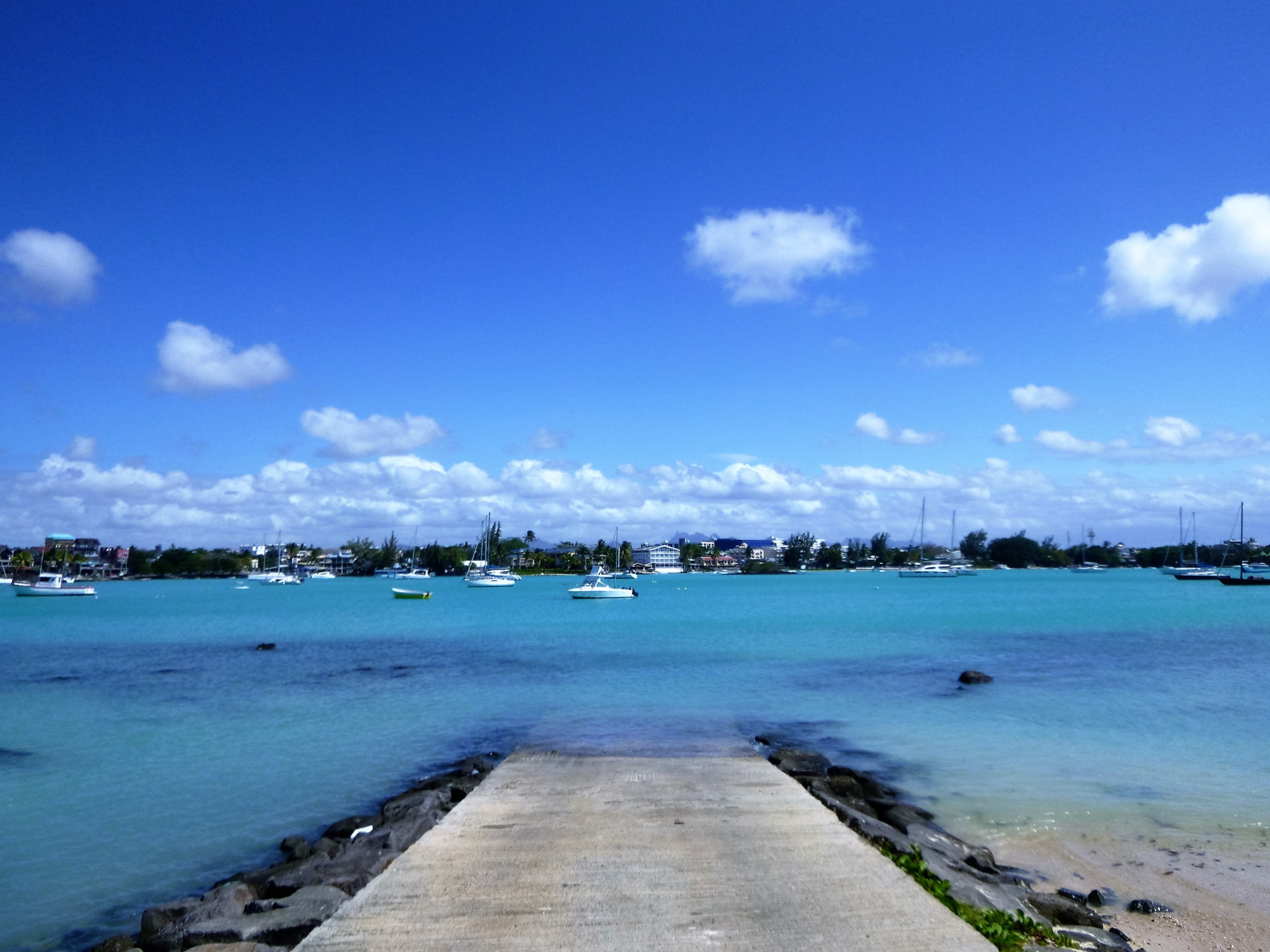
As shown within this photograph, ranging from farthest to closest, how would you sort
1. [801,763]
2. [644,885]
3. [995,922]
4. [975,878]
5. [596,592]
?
1. [596,592]
2. [801,763]
3. [975,878]
4. [644,885]
5. [995,922]

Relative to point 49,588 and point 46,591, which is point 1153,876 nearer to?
point 49,588

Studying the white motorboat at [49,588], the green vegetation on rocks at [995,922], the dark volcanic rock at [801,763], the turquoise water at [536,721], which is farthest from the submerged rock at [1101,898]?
the white motorboat at [49,588]

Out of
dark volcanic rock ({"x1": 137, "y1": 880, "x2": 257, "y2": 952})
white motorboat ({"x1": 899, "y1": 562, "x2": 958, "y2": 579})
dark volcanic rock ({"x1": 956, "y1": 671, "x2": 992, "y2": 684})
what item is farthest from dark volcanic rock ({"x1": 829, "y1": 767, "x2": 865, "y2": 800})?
white motorboat ({"x1": 899, "y1": 562, "x2": 958, "y2": 579})

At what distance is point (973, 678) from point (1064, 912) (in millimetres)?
18726

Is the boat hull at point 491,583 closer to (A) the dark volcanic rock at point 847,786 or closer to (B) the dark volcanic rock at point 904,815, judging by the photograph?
(A) the dark volcanic rock at point 847,786

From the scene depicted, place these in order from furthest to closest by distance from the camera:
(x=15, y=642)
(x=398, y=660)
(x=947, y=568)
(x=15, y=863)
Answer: (x=947, y=568) → (x=15, y=642) → (x=398, y=660) → (x=15, y=863)

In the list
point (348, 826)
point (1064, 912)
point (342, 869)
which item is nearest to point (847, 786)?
point (1064, 912)

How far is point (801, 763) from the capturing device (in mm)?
14852

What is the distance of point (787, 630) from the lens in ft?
156

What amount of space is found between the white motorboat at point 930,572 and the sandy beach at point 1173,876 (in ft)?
558

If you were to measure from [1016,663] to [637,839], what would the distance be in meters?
26.6

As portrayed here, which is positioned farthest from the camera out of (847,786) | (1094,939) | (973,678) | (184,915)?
(973,678)

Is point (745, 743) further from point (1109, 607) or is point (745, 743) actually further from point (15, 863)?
point (1109, 607)

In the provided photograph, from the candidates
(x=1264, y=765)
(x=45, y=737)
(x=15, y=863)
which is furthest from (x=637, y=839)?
(x=45, y=737)
